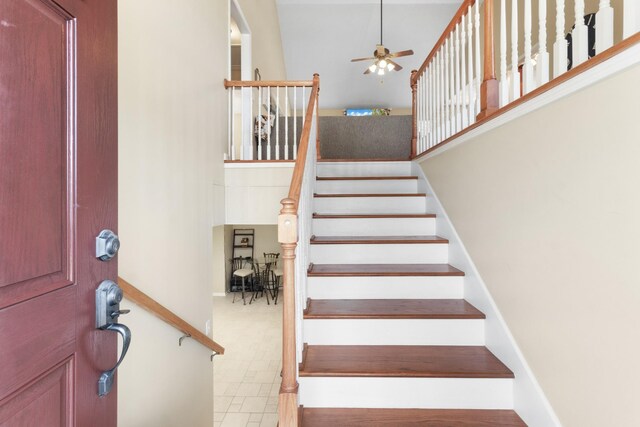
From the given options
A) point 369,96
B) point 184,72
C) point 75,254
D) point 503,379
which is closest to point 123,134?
point 184,72

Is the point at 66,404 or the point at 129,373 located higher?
the point at 66,404

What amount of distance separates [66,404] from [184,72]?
2.34 metres

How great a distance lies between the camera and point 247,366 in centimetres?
426

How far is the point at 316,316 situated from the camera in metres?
2.00

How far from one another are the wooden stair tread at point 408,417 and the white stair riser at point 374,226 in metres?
1.48

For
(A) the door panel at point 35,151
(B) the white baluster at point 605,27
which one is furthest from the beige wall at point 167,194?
(B) the white baluster at point 605,27

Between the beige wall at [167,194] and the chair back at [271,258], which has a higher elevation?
the beige wall at [167,194]

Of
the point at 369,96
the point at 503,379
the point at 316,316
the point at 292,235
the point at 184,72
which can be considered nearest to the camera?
the point at 292,235

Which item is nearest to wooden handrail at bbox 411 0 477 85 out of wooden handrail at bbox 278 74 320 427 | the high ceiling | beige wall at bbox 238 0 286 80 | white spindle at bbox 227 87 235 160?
wooden handrail at bbox 278 74 320 427

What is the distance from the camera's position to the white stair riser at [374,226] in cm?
293

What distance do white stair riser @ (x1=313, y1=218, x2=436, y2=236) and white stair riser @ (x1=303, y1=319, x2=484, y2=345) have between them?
105 cm

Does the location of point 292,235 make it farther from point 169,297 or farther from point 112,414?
point 169,297

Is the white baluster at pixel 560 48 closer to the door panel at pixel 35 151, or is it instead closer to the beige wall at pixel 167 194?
the door panel at pixel 35 151

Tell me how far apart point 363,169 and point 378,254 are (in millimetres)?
1531
